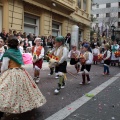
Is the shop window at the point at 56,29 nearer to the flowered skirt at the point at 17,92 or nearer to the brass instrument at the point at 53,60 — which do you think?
the brass instrument at the point at 53,60

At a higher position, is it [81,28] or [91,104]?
[81,28]

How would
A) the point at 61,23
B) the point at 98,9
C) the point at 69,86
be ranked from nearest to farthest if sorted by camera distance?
the point at 69,86, the point at 61,23, the point at 98,9

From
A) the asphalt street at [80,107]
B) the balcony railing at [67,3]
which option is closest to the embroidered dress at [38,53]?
the asphalt street at [80,107]

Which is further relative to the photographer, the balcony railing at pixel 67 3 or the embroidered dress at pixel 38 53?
the balcony railing at pixel 67 3

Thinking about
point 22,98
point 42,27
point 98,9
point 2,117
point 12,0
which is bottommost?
point 2,117

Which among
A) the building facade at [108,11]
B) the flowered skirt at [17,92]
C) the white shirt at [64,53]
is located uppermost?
the building facade at [108,11]

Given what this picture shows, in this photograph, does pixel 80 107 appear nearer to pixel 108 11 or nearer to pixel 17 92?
pixel 17 92

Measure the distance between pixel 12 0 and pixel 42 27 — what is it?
4959mm

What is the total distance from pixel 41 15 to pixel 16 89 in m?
17.3

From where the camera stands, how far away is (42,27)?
855 inches

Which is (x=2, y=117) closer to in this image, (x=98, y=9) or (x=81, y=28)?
(x=81, y=28)

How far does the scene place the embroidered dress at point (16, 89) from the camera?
4688mm

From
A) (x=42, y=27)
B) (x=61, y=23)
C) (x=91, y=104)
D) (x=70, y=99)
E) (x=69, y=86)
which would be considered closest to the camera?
(x=91, y=104)

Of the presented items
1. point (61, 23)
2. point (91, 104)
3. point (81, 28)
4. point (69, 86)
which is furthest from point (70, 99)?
point (81, 28)
